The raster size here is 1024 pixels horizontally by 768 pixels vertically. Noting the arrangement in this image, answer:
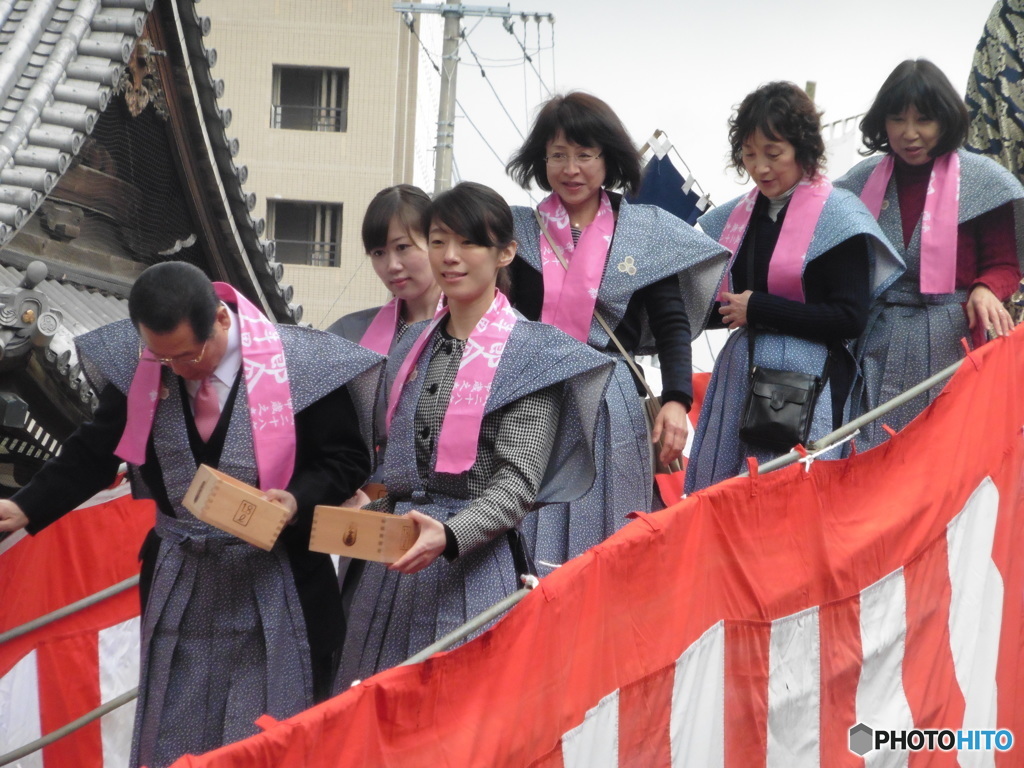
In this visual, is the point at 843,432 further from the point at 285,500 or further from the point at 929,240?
the point at 285,500

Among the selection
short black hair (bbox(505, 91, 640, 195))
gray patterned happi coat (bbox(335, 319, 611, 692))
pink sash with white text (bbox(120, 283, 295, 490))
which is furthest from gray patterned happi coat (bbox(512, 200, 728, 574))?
pink sash with white text (bbox(120, 283, 295, 490))

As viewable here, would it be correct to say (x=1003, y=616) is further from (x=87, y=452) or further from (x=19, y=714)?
(x=19, y=714)

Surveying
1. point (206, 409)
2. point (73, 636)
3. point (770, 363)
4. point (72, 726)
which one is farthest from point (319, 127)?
point (206, 409)

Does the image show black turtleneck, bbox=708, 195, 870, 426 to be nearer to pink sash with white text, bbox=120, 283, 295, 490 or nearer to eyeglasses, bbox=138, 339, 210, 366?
pink sash with white text, bbox=120, 283, 295, 490

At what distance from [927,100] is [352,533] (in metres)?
2.64

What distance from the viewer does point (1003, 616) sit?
3990 millimetres

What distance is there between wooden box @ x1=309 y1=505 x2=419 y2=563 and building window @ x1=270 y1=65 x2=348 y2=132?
1998 cm

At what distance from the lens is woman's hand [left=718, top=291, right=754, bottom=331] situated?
4.01 m

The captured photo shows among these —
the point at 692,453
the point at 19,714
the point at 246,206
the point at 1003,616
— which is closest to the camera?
the point at 1003,616

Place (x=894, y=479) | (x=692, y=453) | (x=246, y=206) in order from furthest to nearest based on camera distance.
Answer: (x=246, y=206) < (x=692, y=453) < (x=894, y=479)

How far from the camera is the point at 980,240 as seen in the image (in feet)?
14.3

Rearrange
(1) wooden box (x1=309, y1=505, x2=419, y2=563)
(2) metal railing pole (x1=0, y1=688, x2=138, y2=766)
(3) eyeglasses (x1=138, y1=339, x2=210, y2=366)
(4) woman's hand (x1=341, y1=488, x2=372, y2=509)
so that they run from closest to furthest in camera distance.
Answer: (1) wooden box (x1=309, y1=505, x2=419, y2=563)
(3) eyeglasses (x1=138, y1=339, x2=210, y2=366)
(4) woman's hand (x1=341, y1=488, x2=372, y2=509)
(2) metal railing pole (x1=0, y1=688, x2=138, y2=766)

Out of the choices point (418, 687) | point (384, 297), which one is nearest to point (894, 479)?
point (418, 687)

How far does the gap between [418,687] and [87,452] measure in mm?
1164
